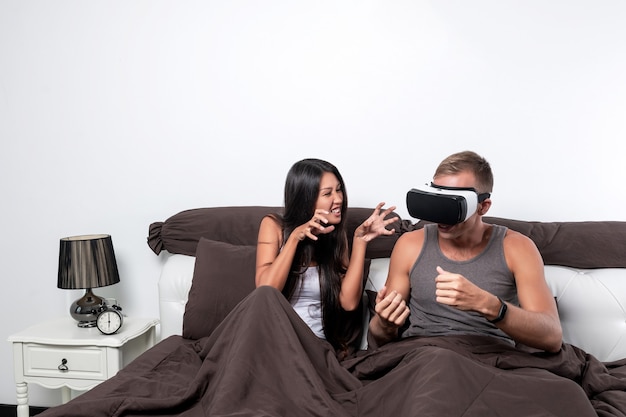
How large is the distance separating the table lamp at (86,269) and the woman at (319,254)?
2.36ft

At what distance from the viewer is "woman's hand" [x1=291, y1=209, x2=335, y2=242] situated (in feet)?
7.02

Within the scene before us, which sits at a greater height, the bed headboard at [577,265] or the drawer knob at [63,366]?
the bed headboard at [577,265]

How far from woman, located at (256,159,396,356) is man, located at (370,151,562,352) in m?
0.15

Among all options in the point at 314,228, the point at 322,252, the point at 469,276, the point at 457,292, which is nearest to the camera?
the point at 457,292

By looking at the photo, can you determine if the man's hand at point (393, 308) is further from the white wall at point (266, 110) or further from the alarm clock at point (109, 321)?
the alarm clock at point (109, 321)

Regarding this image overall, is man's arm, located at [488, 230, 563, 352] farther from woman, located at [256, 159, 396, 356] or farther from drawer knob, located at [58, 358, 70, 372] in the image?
drawer knob, located at [58, 358, 70, 372]

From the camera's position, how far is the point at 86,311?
103 inches

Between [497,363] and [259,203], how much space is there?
128cm

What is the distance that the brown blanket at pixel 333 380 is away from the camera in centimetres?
151

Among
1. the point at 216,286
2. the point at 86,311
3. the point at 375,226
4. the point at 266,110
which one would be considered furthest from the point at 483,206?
the point at 86,311

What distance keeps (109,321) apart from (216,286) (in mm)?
504

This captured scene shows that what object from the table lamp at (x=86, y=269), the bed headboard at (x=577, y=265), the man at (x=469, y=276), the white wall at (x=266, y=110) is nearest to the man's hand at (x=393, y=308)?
the man at (x=469, y=276)

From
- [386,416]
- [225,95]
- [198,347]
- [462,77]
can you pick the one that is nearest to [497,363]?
[386,416]

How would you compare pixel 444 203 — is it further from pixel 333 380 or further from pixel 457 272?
pixel 333 380
